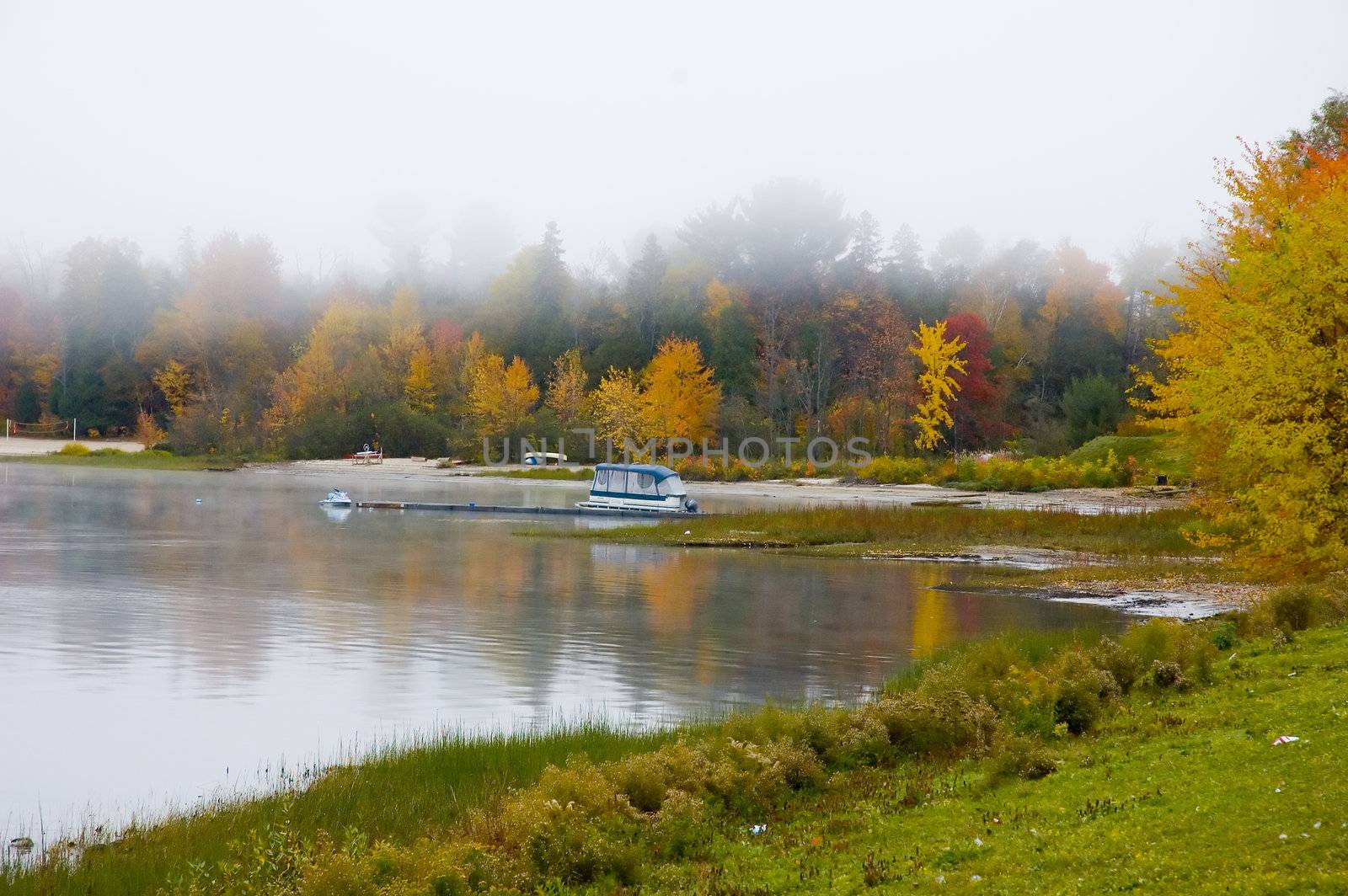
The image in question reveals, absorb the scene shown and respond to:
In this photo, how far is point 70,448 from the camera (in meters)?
106

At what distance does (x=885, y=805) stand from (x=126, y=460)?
104 metres

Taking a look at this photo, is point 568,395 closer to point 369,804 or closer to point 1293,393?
point 1293,393

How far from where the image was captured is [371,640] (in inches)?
864

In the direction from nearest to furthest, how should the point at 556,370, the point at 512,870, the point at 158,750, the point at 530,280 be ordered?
the point at 512,870 < the point at 158,750 < the point at 556,370 < the point at 530,280

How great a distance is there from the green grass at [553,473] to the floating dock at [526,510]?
24939mm

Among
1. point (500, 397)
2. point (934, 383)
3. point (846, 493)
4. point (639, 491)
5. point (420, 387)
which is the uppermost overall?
point (420, 387)

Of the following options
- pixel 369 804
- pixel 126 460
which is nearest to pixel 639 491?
pixel 369 804

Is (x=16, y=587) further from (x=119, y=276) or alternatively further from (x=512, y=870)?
(x=119, y=276)

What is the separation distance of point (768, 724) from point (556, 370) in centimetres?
9255

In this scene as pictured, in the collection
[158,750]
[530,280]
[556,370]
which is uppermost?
[530,280]

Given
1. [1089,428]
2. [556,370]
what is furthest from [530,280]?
[1089,428]

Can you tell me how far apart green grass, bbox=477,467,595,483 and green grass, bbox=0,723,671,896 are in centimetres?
6782

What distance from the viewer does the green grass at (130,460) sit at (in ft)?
326

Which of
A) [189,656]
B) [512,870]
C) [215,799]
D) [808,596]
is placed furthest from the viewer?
[808,596]
